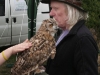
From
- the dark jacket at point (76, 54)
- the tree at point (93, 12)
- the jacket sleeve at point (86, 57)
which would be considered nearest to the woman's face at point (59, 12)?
the dark jacket at point (76, 54)

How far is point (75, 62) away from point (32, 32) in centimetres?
367

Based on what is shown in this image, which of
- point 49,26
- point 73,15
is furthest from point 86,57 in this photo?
point 49,26

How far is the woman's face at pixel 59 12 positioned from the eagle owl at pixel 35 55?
18 cm

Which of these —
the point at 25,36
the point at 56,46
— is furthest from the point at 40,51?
the point at 25,36

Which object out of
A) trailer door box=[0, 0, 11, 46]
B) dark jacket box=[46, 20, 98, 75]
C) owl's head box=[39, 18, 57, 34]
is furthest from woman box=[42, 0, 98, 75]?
trailer door box=[0, 0, 11, 46]

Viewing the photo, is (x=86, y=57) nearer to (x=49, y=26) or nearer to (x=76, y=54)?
(x=76, y=54)

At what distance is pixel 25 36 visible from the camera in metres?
8.95

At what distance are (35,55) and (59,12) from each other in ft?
1.36

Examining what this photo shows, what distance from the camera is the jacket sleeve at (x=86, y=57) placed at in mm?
2010

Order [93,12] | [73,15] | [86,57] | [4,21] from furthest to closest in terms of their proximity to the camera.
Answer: [4,21]
[93,12]
[73,15]
[86,57]

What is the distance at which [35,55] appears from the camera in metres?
2.22

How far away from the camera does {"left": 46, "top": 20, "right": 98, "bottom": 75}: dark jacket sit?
2.02m

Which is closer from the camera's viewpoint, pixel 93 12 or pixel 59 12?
pixel 59 12

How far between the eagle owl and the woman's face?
0.18 meters
